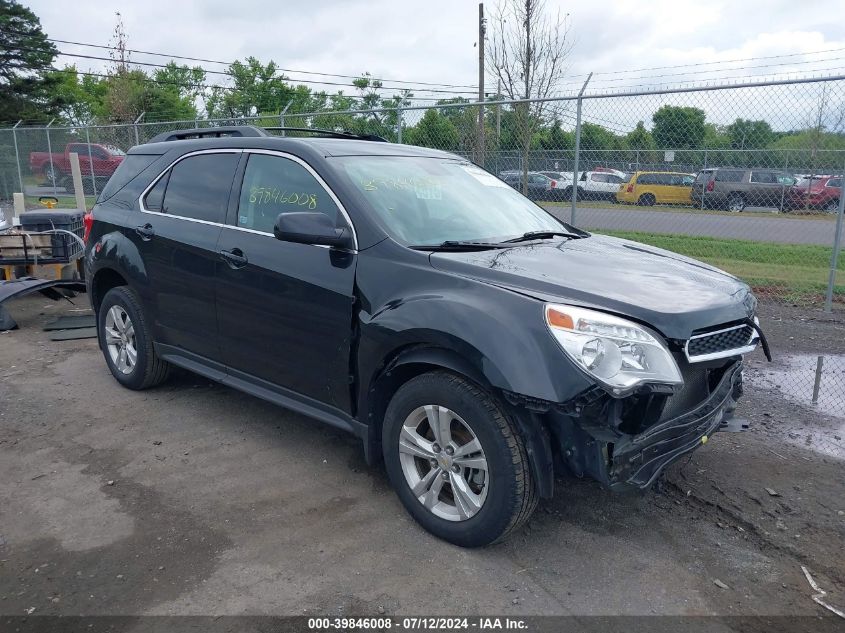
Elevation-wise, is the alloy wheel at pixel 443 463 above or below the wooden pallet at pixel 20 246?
below

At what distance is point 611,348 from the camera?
9.42 feet

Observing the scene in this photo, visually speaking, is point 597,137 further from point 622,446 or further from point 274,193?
point 622,446

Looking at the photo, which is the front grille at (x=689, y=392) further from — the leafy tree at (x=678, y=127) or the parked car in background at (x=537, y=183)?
the parked car in background at (x=537, y=183)

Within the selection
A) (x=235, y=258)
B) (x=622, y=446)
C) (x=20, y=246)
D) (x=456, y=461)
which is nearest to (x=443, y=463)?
(x=456, y=461)

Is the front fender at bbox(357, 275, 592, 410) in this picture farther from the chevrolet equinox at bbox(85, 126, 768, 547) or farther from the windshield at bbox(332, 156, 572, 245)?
the windshield at bbox(332, 156, 572, 245)

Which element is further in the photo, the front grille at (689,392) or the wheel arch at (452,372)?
the front grille at (689,392)

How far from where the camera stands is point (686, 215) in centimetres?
1042

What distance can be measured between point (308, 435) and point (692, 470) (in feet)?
7.76

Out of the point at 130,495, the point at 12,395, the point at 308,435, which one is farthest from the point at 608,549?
the point at 12,395

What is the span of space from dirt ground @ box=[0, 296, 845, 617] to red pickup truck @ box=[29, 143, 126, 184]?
1540cm

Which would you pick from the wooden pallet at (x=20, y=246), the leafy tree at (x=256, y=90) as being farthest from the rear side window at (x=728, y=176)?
the leafy tree at (x=256, y=90)

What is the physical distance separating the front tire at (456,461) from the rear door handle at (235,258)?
137cm

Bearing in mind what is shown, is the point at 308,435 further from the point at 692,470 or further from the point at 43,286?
the point at 43,286

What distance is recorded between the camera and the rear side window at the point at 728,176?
31.2 feet
